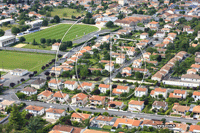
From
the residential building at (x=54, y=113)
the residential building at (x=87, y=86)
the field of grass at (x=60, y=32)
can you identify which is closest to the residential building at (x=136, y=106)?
the residential building at (x=87, y=86)

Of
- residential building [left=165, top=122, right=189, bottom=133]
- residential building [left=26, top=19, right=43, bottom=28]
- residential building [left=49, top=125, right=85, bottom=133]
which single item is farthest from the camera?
residential building [left=26, top=19, right=43, bottom=28]

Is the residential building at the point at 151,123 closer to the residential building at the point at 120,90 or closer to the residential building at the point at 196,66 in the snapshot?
the residential building at the point at 120,90

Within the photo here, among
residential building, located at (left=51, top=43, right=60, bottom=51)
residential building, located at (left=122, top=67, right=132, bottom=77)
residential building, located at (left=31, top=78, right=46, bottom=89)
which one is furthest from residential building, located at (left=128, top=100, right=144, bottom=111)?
residential building, located at (left=51, top=43, right=60, bottom=51)

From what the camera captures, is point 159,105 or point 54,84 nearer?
point 159,105

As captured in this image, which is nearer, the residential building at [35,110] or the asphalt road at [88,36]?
the residential building at [35,110]

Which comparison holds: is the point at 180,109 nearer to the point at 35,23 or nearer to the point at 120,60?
the point at 120,60

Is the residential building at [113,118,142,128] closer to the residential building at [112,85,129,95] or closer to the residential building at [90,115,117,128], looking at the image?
the residential building at [90,115,117,128]

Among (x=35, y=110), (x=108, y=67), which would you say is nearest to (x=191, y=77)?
(x=108, y=67)
